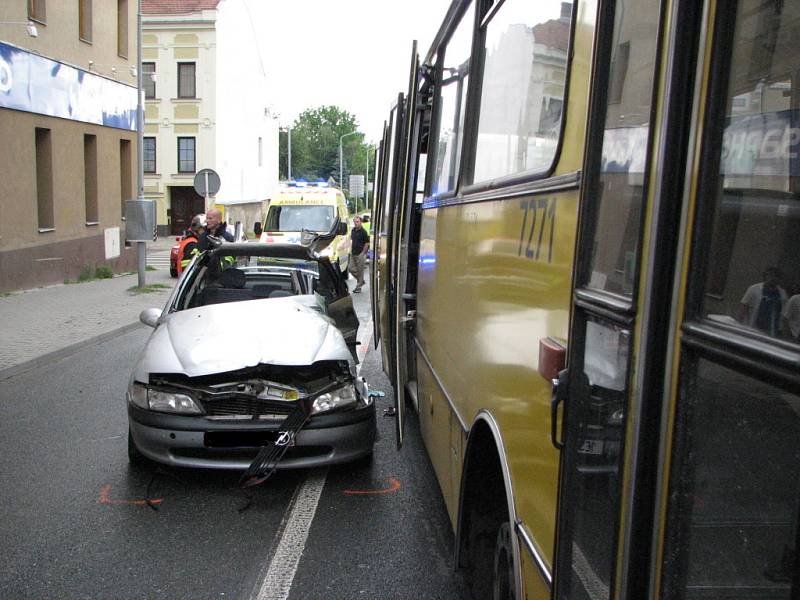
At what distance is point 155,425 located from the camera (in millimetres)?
5523

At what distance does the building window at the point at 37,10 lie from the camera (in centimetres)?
1962

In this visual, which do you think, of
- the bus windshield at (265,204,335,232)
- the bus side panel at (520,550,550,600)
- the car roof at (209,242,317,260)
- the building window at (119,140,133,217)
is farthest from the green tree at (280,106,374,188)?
the bus side panel at (520,550,550,600)

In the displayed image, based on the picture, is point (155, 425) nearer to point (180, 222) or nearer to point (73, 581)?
point (73, 581)

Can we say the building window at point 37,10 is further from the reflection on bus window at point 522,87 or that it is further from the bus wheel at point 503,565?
the bus wheel at point 503,565

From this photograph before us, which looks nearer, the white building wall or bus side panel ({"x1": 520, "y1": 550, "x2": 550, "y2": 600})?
bus side panel ({"x1": 520, "y1": 550, "x2": 550, "y2": 600})

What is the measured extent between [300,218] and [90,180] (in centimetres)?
659

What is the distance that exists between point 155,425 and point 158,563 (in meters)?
1.20

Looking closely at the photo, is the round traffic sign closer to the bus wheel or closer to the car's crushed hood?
the car's crushed hood

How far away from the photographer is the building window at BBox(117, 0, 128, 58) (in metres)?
25.7

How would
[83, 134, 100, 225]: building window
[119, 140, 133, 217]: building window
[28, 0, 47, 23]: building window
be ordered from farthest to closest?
[119, 140, 133, 217]: building window → [83, 134, 100, 225]: building window → [28, 0, 47, 23]: building window

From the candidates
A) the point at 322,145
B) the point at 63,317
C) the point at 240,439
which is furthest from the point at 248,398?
the point at 322,145

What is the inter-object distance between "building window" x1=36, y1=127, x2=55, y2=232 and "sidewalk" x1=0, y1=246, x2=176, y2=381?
1.69m

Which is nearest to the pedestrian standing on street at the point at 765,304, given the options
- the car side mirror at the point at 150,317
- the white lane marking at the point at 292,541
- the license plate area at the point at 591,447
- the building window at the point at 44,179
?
the license plate area at the point at 591,447

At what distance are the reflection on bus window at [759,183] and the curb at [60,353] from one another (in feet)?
31.7
